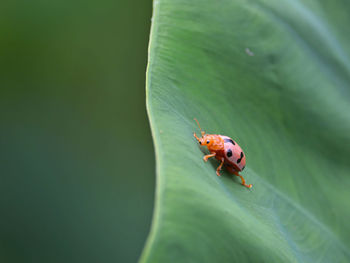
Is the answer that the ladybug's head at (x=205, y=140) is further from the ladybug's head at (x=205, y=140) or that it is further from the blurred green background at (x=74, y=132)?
the blurred green background at (x=74, y=132)

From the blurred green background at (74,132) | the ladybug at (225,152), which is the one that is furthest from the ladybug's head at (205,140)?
the blurred green background at (74,132)

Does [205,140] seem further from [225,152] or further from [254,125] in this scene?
[254,125]

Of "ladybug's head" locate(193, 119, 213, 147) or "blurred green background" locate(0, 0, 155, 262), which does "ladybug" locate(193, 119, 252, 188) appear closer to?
"ladybug's head" locate(193, 119, 213, 147)

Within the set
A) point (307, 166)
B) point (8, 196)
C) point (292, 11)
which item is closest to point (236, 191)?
point (307, 166)

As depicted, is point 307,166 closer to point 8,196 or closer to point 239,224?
point 239,224

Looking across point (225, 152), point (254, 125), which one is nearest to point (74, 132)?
point (254, 125)

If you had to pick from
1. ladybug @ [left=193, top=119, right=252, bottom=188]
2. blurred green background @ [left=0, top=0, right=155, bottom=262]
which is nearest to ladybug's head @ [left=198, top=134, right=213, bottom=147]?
ladybug @ [left=193, top=119, right=252, bottom=188]
